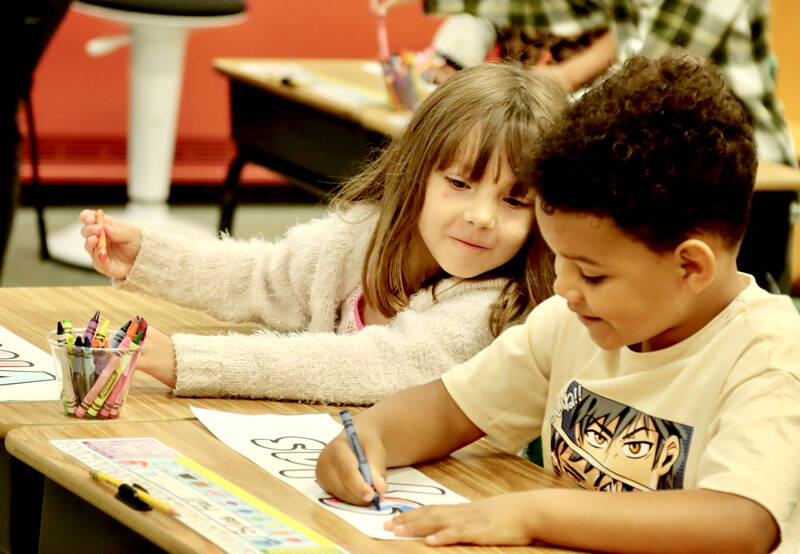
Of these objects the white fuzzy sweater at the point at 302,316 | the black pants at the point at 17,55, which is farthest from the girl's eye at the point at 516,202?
the black pants at the point at 17,55

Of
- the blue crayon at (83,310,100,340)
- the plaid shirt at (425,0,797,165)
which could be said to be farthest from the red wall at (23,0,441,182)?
the blue crayon at (83,310,100,340)

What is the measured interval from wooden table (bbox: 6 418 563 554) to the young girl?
0.57 ft

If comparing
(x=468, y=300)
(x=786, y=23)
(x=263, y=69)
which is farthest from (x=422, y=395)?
(x=786, y=23)

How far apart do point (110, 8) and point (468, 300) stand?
296cm

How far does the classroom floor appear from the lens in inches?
170

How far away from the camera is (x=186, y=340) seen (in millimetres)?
1580

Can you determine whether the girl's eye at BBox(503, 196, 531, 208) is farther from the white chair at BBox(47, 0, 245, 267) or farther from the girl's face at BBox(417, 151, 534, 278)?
the white chair at BBox(47, 0, 245, 267)

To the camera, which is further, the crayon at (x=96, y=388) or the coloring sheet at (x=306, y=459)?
the crayon at (x=96, y=388)

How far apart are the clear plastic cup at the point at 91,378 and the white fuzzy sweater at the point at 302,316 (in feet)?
0.40

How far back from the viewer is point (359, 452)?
1263mm

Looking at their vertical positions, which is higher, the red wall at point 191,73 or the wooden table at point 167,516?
the wooden table at point 167,516

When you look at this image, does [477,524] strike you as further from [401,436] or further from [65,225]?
[65,225]

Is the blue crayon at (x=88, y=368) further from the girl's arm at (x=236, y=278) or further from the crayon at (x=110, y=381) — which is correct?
the girl's arm at (x=236, y=278)

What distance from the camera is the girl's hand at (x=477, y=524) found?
1136mm
